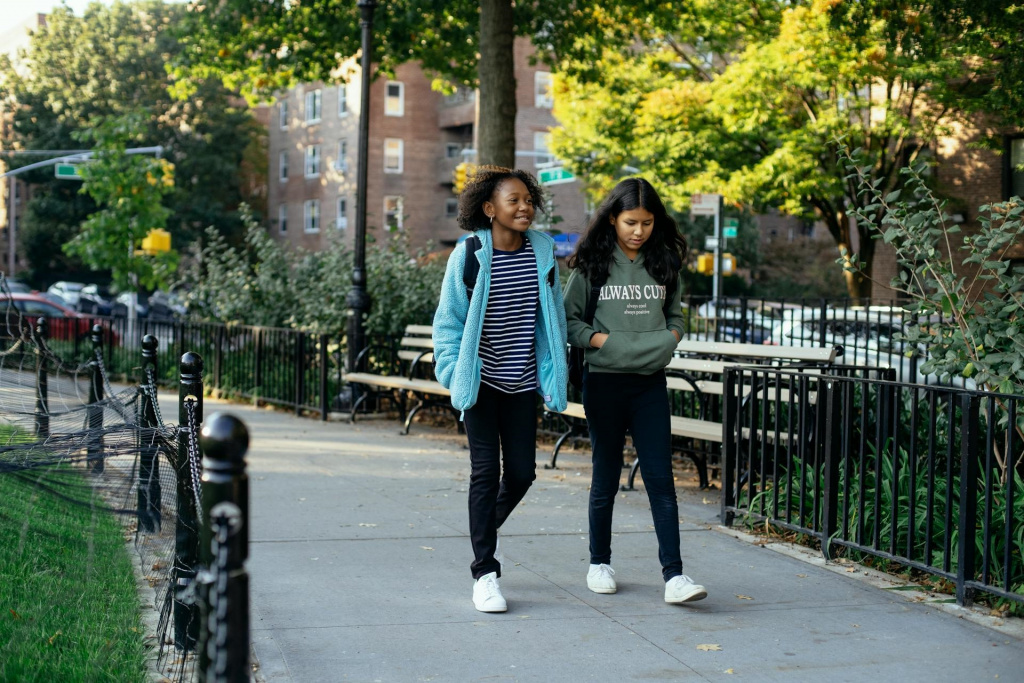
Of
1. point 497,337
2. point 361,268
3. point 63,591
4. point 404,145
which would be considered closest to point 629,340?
point 497,337

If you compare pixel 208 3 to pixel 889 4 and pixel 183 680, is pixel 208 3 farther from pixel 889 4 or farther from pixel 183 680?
pixel 183 680

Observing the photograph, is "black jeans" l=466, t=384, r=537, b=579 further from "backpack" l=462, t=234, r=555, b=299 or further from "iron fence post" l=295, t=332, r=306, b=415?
"iron fence post" l=295, t=332, r=306, b=415

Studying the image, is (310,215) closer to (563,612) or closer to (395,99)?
(395,99)

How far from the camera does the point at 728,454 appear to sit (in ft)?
22.3

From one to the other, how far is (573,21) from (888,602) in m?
13.1

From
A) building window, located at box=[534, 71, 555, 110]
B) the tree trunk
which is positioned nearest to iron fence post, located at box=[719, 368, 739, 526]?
the tree trunk

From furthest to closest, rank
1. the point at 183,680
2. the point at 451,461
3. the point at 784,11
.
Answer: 1. the point at 784,11
2. the point at 451,461
3. the point at 183,680

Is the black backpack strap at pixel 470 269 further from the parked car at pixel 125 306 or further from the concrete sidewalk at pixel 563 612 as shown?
the parked car at pixel 125 306

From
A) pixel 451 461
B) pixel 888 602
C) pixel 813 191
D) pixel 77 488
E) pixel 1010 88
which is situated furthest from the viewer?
pixel 813 191

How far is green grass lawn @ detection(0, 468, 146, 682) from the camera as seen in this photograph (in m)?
4.01

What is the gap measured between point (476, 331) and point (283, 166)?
53422 mm

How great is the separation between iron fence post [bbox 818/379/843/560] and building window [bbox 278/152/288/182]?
5239cm

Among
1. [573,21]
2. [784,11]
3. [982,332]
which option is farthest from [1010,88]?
[784,11]

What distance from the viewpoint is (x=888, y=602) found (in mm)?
5141
